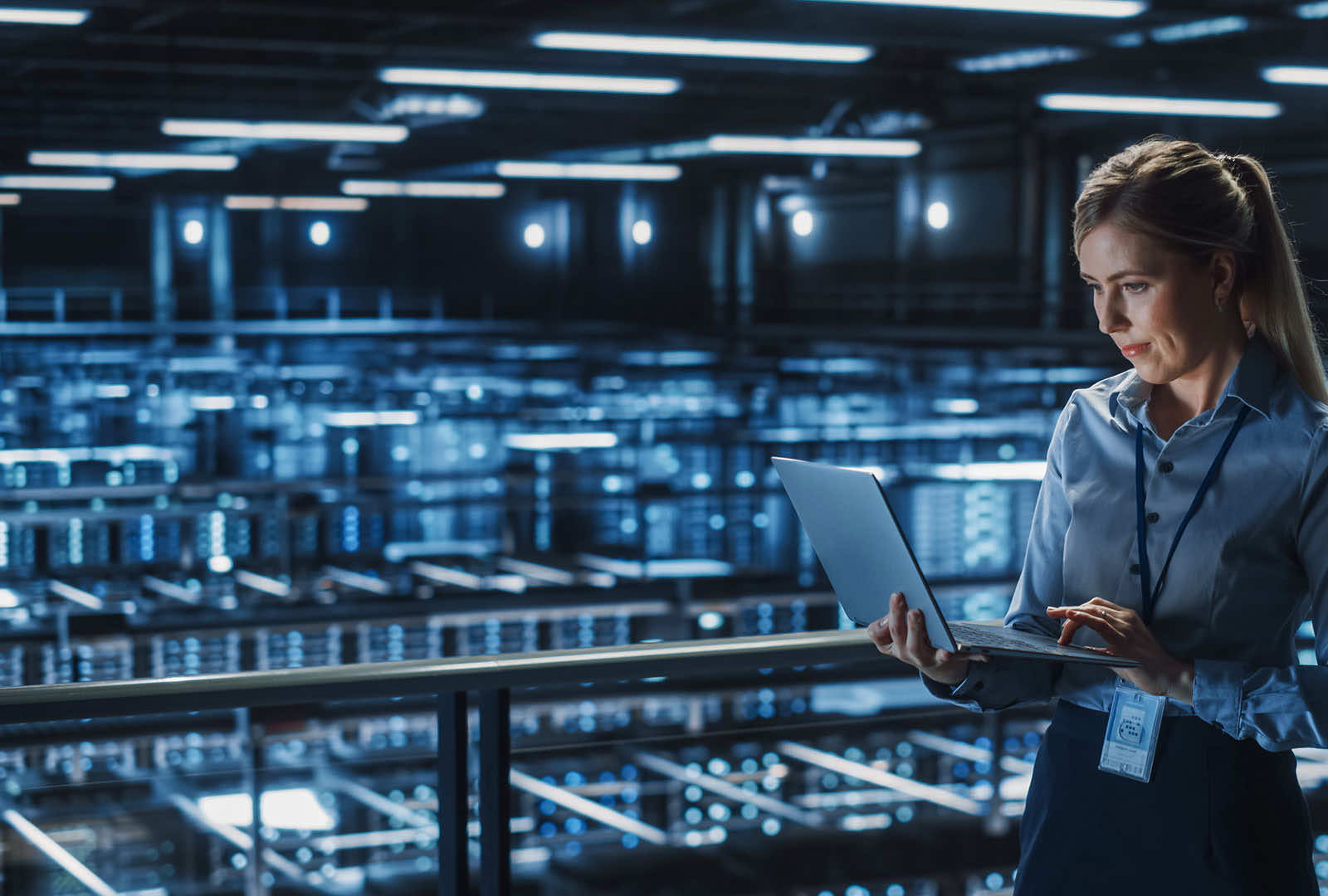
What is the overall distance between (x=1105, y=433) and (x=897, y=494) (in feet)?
14.0

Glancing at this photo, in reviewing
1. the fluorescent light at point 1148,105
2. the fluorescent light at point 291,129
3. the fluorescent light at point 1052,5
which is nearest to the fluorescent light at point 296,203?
the fluorescent light at point 291,129

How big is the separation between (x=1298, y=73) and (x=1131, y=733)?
906 centimetres

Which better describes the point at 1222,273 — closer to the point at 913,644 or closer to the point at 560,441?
the point at 913,644

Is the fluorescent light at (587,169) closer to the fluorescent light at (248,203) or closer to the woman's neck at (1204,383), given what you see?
the fluorescent light at (248,203)

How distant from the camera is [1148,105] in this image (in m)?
9.41

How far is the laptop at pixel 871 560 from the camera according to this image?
96 centimetres

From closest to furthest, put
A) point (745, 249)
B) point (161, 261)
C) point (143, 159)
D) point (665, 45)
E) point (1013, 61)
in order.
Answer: point (665, 45) < point (143, 159) < point (1013, 61) < point (161, 261) < point (745, 249)

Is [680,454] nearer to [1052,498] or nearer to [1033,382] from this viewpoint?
[1033,382]

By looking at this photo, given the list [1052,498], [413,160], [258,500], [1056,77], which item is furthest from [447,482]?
[413,160]

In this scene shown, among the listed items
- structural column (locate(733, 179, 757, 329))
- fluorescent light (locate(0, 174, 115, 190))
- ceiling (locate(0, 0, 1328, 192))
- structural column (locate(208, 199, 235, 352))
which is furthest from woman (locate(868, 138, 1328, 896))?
structural column (locate(208, 199, 235, 352))

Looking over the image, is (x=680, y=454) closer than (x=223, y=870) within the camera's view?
No

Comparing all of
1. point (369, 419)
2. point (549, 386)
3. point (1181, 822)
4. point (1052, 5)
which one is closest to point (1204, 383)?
point (1181, 822)

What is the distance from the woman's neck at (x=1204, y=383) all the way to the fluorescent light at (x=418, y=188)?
18598 mm

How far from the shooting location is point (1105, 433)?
3.52 ft
